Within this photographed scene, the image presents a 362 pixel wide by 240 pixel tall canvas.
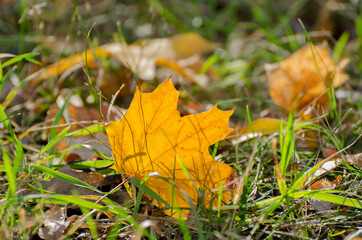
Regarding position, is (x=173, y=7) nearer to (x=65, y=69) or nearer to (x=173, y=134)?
(x=65, y=69)

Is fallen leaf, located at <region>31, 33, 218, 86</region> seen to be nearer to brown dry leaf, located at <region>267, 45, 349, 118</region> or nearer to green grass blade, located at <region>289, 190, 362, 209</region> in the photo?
brown dry leaf, located at <region>267, 45, 349, 118</region>

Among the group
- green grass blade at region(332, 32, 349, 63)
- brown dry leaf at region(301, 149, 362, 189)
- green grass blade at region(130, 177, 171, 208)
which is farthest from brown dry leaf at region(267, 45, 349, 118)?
green grass blade at region(130, 177, 171, 208)

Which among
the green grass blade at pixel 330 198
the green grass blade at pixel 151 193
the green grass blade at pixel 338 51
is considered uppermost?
the green grass blade at pixel 151 193

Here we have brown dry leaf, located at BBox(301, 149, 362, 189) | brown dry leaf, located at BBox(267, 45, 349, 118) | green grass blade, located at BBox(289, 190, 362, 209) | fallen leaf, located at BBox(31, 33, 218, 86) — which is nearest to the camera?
green grass blade, located at BBox(289, 190, 362, 209)

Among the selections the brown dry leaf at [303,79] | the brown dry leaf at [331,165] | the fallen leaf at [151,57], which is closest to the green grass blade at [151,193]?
the brown dry leaf at [331,165]

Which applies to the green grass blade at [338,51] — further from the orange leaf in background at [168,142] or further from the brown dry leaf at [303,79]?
the orange leaf in background at [168,142]

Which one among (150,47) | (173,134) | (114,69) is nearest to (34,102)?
(114,69)

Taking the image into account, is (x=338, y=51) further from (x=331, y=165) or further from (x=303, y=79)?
(x=331, y=165)
